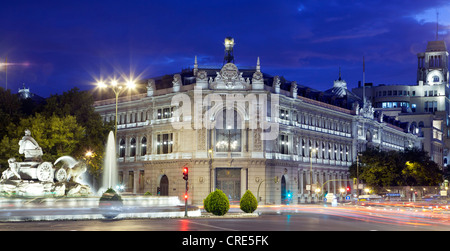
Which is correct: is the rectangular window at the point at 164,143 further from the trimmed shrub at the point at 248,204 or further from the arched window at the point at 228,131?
the trimmed shrub at the point at 248,204

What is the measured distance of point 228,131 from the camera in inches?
3027

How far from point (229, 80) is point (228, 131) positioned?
240 inches

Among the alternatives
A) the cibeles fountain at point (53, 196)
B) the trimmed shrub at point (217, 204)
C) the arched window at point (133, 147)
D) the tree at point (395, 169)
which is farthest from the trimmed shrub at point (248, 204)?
the tree at point (395, 169)

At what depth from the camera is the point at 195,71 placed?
7981cm

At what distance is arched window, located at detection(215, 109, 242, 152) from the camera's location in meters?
76.5

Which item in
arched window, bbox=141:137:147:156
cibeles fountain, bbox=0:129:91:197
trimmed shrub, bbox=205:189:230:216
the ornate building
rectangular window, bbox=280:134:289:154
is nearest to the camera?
cibeles fountain, bbox=0:129:91:197

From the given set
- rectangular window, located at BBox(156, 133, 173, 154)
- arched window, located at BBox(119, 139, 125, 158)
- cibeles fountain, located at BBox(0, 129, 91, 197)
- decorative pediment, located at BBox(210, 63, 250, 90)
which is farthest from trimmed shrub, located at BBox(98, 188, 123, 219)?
arched window, located at BBox(119, 139, 125, 158)

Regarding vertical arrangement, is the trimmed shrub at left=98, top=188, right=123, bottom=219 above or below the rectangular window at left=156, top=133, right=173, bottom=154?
below

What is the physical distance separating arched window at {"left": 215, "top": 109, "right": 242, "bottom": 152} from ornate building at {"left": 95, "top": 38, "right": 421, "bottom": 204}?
119mm

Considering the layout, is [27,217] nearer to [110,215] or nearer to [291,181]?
[110,215]

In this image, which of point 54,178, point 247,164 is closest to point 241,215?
point 54,178

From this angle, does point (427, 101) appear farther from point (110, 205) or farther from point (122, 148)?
point (110, 205)

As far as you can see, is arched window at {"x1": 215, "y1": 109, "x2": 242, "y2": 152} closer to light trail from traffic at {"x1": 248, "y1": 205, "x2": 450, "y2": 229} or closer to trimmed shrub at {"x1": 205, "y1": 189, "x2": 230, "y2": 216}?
light trail from traffic at {"x1": 248, "y1": 205, "x2": 450, "y2": 229}
